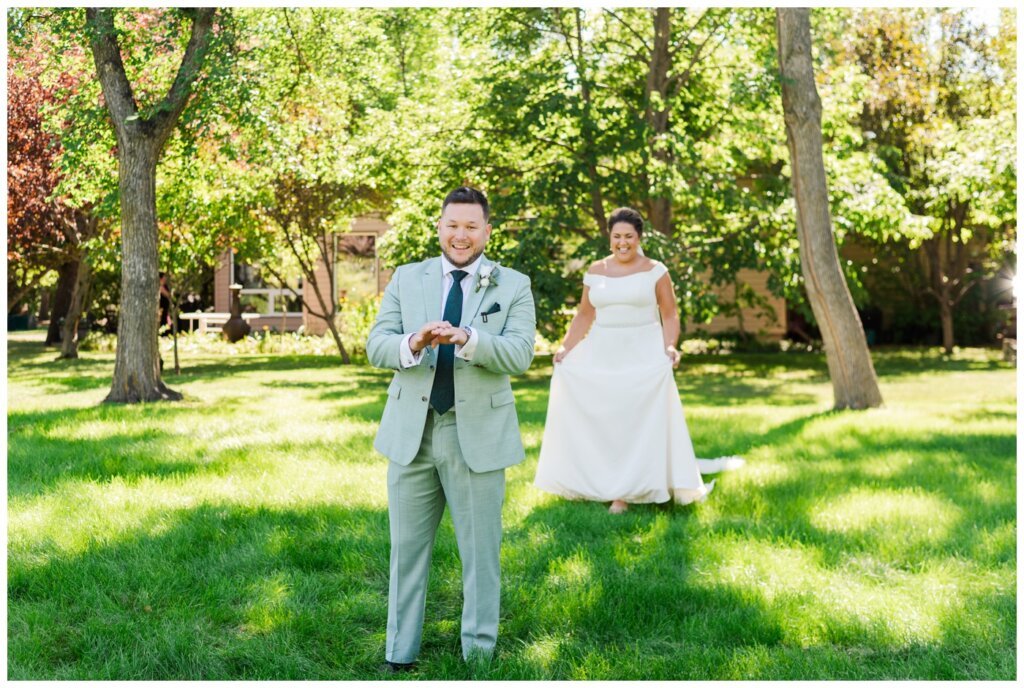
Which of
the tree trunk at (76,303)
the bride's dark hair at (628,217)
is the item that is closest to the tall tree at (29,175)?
the tree trunk at (76,303)

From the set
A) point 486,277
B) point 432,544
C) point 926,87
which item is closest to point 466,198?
point 486,277

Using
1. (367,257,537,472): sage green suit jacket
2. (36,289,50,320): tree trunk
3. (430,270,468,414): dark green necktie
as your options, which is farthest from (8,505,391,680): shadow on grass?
(36,289,50,320): tree trunk

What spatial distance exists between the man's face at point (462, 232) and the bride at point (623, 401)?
2.99m

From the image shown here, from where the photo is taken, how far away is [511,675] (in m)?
4.07

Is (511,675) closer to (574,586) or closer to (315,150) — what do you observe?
(574,586)

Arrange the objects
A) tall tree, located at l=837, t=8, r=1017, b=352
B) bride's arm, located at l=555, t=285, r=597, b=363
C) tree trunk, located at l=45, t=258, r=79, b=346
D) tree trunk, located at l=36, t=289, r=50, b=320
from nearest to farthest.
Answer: bride's arm, located at l=555, t=285, r=597, b=363 < tall tree, located at l=837, t=8, r=1017, b=352 < tree trunk, located at l=45, t=258, r=79, b=346 < tree trunk, located at l=36, t=289, r=50, b=320

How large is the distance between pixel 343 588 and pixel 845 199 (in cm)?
1487

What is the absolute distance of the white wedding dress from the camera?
274 inches

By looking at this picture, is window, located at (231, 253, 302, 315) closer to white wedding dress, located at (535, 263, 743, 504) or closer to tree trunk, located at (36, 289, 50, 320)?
tree trunk, located at (36, 289, 50, 320)

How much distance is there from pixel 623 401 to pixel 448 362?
3.28 m

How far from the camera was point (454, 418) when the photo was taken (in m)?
4.05

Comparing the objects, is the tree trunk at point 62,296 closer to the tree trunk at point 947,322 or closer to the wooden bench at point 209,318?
the wooden bench at point 209,318

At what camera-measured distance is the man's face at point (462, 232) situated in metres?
3.91

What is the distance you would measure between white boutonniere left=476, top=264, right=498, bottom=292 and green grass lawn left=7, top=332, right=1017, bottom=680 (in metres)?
1.60
